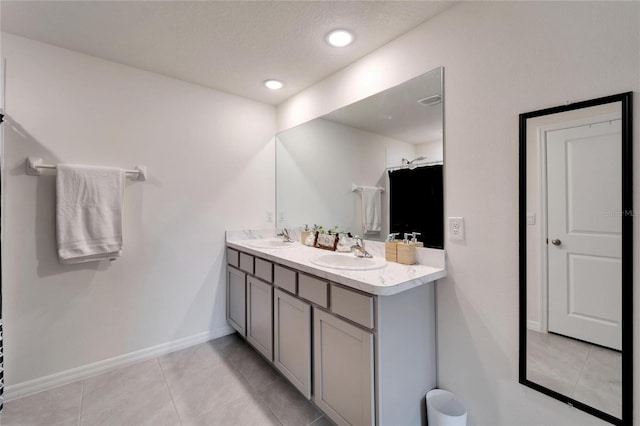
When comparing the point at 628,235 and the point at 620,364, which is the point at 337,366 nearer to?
Answer: the point at 620,364

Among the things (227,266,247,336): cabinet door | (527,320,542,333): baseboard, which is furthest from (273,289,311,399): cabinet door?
(527,320,542,333): baseboard

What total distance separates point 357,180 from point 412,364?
1263mm

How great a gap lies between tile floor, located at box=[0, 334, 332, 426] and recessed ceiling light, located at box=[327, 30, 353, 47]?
7.50 feet

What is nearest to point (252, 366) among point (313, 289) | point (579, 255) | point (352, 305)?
point (313, 289)

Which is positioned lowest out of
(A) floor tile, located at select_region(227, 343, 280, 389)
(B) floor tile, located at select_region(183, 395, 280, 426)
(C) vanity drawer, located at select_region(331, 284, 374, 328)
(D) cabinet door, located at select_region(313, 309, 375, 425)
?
(B) floor tile, located at select_region(183, 395, 280, 426)

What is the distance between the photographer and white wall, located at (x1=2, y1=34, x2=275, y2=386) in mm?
1791

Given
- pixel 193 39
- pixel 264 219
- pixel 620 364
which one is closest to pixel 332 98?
pixel 193 39

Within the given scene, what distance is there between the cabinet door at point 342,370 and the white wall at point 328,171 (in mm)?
743

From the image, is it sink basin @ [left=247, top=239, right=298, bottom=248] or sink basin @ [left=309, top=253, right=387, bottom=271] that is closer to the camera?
sink basin @ [left=309, top=253, right=387, bottom=271]

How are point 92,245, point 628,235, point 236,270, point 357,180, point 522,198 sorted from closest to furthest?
1. point 628,235
2. point 522,198
3. point 92,245
4. point 357,180
5. point 236,270

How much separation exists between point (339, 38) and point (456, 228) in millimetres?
1365

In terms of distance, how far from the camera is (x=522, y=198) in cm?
126

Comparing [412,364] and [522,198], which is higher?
[522,198]

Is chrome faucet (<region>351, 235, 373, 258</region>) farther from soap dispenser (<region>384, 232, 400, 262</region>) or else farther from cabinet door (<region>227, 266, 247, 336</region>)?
cabinet door (<region>227, 266, 247, 336</region>)
